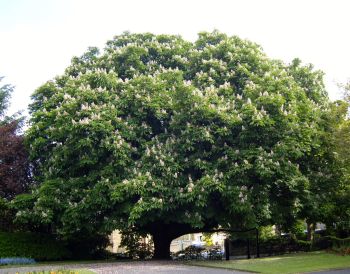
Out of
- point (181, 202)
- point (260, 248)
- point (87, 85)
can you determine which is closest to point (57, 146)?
point (87, 85)

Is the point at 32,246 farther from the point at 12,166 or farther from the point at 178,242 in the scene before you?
the point at 178,242

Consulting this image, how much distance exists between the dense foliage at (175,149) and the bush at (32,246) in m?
2.32

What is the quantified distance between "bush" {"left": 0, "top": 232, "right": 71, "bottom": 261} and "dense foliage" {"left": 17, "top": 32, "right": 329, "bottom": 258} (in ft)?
7.62

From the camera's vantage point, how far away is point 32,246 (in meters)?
25.3

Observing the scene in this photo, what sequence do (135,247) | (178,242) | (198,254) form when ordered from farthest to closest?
(178,242) → (135,247) → (198,254)

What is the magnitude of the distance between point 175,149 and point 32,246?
33.2 feet

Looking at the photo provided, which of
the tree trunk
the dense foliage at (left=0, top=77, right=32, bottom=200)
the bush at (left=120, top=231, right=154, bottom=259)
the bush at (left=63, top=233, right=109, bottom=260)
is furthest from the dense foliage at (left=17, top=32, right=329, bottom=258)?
the bush at (left=120, top=231, right=154, bottom=259)

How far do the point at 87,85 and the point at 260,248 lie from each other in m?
15.2

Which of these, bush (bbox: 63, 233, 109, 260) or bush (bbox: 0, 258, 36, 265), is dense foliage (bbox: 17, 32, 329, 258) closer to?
bush (bbox: 0, 258, 36, 265)

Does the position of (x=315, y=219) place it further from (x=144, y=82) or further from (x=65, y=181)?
(x=65, y=181)

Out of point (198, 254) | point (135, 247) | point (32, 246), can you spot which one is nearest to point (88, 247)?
point (32, 246)

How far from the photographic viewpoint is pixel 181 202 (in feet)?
70.0

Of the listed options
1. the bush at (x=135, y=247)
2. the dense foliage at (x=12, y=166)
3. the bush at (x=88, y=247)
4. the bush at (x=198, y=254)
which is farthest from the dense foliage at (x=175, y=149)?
the bush at (x=135, y=247)

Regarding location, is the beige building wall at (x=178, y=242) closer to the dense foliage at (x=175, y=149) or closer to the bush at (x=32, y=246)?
the bush at (x=32, y=246)
